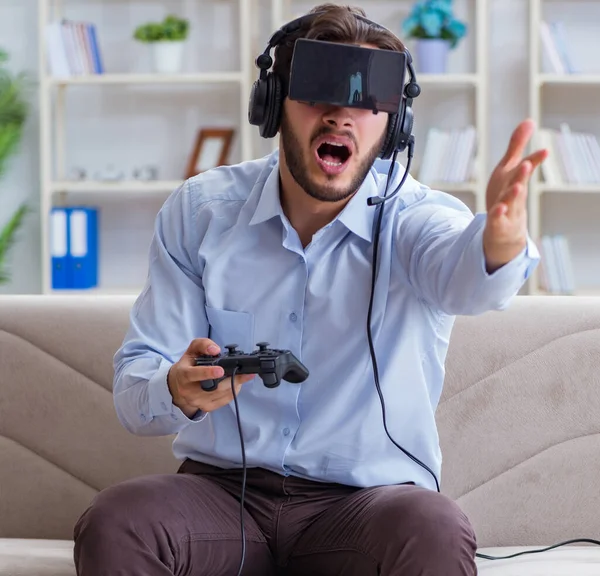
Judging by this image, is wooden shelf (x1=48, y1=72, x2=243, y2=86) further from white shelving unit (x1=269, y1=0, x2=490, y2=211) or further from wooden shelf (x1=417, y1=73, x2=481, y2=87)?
wooden shelf (x1=417, y1=73, x2=481, y2=87)

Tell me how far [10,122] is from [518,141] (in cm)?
340

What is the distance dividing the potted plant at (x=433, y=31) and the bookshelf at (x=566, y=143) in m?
0.31

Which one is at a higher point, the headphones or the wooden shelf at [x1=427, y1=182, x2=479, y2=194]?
the headphones

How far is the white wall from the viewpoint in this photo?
4.27 m

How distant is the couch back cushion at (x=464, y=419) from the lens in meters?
1.77

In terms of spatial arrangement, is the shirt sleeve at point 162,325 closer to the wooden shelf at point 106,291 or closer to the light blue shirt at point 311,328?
the light blue shirt at point 311,328

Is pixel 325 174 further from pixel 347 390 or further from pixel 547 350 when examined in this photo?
pixel 547 350

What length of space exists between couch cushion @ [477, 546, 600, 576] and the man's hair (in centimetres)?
81

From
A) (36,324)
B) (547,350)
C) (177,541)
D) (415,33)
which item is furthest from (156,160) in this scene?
(177,541)

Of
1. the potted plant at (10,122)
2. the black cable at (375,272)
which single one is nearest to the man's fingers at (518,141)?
the black cable at (375,272)

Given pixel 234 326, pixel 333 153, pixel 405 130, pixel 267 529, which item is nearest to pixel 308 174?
pixel 333 153

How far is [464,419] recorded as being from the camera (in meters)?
1.79

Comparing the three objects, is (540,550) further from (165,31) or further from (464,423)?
(165,31)

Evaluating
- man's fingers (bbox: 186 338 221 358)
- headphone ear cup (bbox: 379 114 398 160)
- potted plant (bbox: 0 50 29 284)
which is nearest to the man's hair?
headphone ear cup (bbox: 379 114 398 160)
